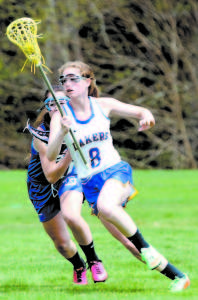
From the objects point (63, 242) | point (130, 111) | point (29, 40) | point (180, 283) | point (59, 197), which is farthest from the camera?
point (63, 242)

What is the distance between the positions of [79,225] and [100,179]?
1.35 feet

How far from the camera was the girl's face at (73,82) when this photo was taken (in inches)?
217

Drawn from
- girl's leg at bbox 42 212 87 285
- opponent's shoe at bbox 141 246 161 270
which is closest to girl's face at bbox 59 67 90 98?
girl's leg at bbox 42 212 87 285

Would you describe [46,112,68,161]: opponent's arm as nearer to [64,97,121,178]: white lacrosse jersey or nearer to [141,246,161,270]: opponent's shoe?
[64,97,121,178]: white lacrosse jersey

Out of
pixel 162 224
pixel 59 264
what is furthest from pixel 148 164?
pixel 59 264

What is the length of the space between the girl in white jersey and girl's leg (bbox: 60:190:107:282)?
16 centimetres

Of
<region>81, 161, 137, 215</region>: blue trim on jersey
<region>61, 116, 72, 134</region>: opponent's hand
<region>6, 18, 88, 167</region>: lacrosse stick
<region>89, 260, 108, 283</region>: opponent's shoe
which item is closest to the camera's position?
<region>6, 18, 88, 167</region>: lacrosse stick

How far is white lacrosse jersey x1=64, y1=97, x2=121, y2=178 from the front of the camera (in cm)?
539

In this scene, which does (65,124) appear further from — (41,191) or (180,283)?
(180,283)

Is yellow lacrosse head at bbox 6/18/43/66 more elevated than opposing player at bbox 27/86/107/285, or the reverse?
yellow lacrosse head at bbox 6/18/43/66

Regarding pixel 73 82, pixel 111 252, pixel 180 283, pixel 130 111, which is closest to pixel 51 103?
pixel 73 82

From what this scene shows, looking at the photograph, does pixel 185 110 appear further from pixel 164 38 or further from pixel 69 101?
pixel 69 101

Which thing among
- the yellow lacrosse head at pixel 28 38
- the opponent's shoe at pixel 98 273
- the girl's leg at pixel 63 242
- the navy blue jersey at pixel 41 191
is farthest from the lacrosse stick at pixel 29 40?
the opponent's shoe at pixel 98 273

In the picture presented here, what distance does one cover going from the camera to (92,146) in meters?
5.41
